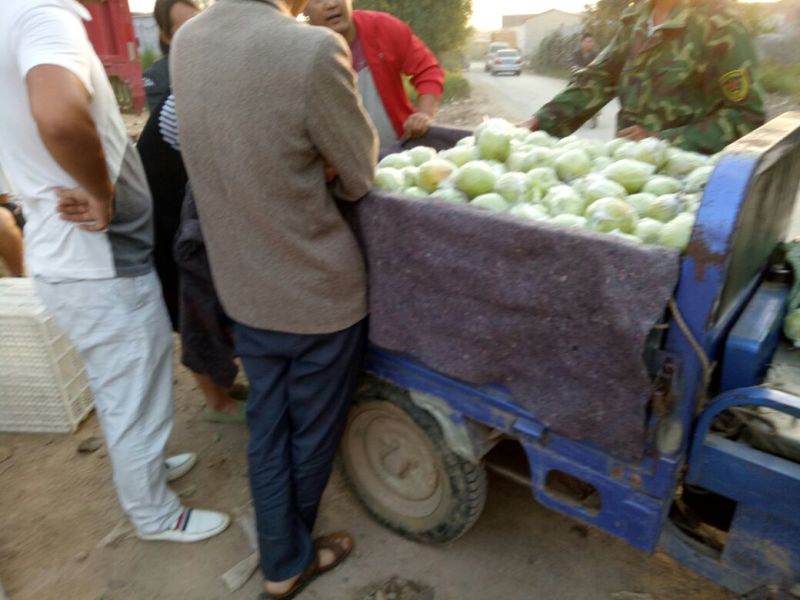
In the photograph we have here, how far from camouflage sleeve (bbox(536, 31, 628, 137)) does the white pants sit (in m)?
2.36

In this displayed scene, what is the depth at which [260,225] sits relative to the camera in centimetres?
190

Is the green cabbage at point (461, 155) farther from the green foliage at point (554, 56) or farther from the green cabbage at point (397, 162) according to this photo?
the green foliage at point (554, 56)

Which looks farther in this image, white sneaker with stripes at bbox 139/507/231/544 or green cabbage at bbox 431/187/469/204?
white sneaker with stripes at bbox 139/507/231/544

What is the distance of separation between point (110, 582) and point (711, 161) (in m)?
2.99

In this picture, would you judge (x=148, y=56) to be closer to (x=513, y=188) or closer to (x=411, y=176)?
(x=411, y=176)

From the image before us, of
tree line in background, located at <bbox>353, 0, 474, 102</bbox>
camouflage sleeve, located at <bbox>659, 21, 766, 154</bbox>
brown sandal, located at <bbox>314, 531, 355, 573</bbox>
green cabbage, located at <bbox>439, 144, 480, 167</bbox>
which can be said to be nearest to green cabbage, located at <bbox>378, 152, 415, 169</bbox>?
green cabbage, located at <bbox>439, 144, 480, 167</bbox>

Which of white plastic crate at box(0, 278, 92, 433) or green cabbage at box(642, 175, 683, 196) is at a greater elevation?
green cabbage at box(642, 175, 683, 196)

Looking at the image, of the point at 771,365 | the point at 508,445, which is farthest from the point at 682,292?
the point at 508,445

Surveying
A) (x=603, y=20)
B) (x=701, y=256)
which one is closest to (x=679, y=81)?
(x=701, y=256)

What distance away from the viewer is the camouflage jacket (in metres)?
2.90

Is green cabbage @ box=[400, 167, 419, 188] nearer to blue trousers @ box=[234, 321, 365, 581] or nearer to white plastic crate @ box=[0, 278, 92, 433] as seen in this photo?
blue trousers @ box=[234, 321, 365, 581]

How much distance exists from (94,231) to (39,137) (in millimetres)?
350

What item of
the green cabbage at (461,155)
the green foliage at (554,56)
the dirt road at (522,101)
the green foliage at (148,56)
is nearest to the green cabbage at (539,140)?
the green cabbage at (461,155)

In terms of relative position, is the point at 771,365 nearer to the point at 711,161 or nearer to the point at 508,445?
the point at 711,161
